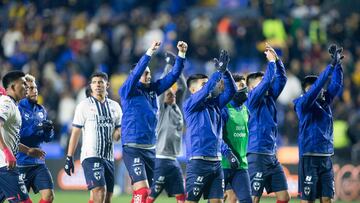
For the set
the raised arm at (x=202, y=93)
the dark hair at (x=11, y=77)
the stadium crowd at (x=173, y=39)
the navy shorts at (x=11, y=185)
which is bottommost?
the navy shorts at (x=11, y=185)

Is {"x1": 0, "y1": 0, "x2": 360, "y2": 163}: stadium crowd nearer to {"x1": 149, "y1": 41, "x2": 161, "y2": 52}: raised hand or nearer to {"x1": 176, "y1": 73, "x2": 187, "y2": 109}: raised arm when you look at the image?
{"x1": 176, "y1": 73, "x2": 187, "y2": 109}: raised arm

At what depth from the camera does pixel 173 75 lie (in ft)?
54.0

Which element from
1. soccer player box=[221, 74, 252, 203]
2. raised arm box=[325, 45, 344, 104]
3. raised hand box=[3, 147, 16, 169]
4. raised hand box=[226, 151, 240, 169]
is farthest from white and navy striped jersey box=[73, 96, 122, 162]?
raised arm box=[325, 45, 344, 104]

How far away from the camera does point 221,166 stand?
52.2 ft

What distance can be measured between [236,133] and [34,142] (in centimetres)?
342

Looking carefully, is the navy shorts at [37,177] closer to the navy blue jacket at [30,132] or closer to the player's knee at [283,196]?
the navy blue jacket at [30,132]

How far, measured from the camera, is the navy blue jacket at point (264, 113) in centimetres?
1675

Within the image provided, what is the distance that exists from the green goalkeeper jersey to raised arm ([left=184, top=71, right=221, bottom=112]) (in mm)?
1001

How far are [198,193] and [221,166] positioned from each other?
24.0 inches

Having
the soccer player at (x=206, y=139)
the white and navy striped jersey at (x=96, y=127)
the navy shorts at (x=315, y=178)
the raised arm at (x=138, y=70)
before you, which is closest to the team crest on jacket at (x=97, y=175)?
the white and navy striped jersey at (x=96, y=127)

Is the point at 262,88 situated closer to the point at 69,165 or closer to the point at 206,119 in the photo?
the point at 206,119

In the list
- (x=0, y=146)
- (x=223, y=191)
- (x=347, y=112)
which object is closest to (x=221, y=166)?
(x=223, y=191)

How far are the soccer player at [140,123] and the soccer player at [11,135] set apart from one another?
6.73 feet

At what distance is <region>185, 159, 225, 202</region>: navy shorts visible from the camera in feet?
51.3
